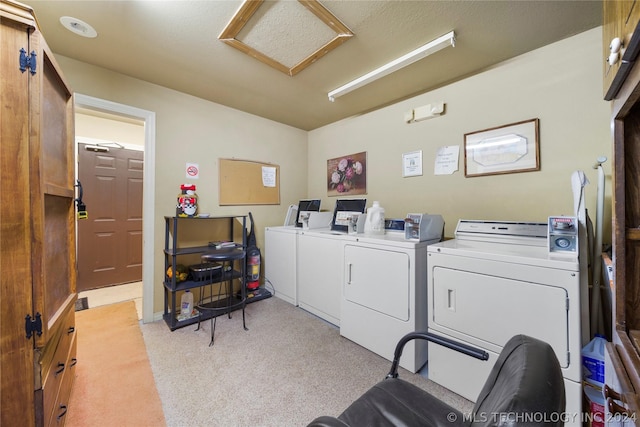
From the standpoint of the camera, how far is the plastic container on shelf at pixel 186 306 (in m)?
2.54

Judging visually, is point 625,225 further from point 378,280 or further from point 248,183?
point 248,183

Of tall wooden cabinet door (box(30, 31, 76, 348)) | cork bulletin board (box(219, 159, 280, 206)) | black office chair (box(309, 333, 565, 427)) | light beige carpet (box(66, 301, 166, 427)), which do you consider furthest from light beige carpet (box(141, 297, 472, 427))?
cork bulletin board (box(219, 159, 280, 206))

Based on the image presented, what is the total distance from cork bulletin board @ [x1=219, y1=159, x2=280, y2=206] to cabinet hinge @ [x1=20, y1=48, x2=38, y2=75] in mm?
2106

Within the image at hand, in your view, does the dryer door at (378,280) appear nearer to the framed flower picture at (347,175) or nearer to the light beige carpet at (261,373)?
the light beige carpet at (261,373)

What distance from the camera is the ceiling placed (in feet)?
4.96

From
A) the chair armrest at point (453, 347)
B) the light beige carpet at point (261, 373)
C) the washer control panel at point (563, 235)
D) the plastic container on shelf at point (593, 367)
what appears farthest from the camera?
the light beige carpet at point (261, 373)

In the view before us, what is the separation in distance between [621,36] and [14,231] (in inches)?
81.5

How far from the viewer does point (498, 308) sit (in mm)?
1403

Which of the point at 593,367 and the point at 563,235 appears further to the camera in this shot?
the point at 563,235

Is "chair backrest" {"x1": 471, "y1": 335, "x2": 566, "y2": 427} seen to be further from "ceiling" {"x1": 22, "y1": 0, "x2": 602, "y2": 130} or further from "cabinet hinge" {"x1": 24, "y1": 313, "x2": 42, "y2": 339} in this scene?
"ceiling" {"x1": 22, "y1": 0, "x2": 602, "y2": 130}

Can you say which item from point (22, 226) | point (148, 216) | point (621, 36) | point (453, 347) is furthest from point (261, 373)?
point (621, 36)

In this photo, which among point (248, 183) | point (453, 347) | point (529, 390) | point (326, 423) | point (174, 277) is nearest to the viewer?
point (529, 390)

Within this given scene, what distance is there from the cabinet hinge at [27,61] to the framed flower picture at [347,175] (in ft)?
8.98

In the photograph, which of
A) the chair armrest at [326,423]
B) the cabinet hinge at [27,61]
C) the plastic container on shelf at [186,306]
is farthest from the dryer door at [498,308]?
the plastic container on shelf at [186,306]
